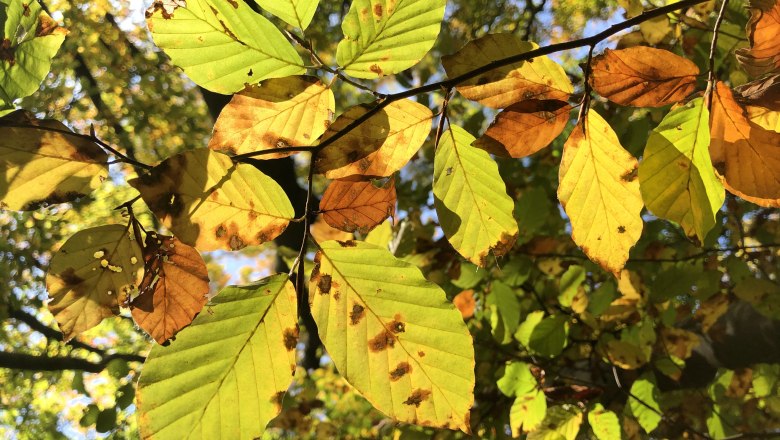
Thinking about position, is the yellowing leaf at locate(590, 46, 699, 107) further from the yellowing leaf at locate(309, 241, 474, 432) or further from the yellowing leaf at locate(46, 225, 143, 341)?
the yellowing leaf at locate(46, 225, 143, 341)

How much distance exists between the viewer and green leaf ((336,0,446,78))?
0.39 meters

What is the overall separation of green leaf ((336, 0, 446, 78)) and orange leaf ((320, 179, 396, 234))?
99 mm

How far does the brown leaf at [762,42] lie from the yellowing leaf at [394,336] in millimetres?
291

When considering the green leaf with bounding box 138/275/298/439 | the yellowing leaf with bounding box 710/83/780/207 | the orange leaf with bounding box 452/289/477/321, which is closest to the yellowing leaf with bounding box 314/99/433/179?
the green leaf with bounding box 138/275/298/439

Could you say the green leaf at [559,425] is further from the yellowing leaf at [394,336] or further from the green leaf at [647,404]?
the yellowing leaf at [394,336]

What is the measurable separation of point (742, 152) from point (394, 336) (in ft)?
0.96

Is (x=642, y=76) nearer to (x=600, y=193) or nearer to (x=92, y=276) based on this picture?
(x=600, y=193)

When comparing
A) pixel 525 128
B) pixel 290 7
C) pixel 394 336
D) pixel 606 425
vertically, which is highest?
pixel 290 7

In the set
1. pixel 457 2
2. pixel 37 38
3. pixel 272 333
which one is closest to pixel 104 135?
pixel 457 2

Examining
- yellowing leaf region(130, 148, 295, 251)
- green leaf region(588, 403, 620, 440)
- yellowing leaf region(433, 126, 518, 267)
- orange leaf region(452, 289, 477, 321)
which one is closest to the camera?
yellowing leaf region(130, 148, 295, 251)

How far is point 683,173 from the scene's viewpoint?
38cm

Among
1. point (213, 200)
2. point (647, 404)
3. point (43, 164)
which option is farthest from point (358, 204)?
point (647, 404)

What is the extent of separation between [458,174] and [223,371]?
0.84ft

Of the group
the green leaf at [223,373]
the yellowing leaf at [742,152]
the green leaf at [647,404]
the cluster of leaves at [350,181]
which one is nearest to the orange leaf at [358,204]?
the cluster of leaves at [350,181]
